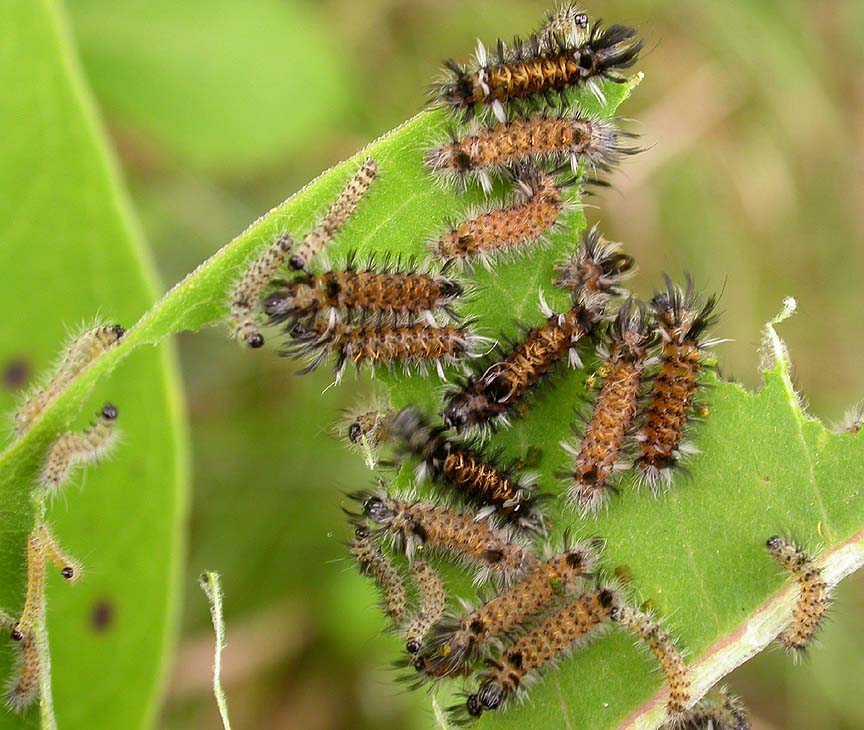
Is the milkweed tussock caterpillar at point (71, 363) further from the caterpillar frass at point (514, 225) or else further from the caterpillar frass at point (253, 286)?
the caterpillar frass at point (514, 225)

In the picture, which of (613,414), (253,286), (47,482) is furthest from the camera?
(613,414)

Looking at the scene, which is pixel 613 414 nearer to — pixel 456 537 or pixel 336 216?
pixel 456 537

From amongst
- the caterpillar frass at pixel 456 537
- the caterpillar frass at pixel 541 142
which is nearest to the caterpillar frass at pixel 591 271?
the caterpillar frass at pixel 541 142

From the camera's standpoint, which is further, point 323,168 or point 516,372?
point 323,168

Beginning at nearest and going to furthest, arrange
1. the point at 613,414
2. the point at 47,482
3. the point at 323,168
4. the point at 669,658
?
1. the point at 47,482
2. the point at 669,658
3. the point at 613,414
4. the point at 323,168

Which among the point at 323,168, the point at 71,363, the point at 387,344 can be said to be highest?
the point at 323,168

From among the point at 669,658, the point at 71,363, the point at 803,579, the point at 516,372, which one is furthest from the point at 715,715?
the point at 71,363

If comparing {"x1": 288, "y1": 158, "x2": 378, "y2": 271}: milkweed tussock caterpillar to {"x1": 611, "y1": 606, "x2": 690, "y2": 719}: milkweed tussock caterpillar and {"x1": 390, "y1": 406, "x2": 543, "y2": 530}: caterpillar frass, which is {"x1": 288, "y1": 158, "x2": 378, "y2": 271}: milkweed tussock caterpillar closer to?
{"x1": 390, "y1": 406, "x2": 543, "y2": 530}: caterpillar frass
